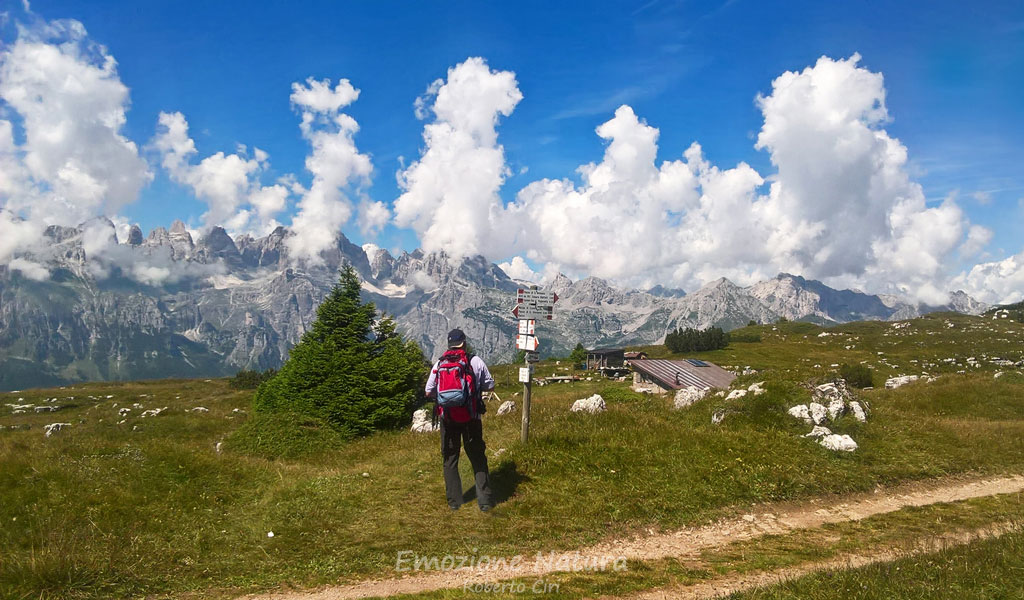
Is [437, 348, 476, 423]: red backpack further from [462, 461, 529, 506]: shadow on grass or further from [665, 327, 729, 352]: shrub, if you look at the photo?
[665, 327, 729, 352]: shrub

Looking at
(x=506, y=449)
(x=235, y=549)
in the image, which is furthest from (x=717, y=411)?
(x=235, y=549)

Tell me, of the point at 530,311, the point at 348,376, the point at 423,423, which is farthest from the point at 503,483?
the point at 348,376

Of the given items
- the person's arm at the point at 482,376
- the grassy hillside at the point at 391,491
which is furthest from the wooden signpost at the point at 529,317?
the grassy hillside at the point at 391,491

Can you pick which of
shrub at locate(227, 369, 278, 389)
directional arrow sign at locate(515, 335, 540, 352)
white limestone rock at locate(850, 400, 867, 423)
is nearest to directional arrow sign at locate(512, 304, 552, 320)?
directional arrow sign at locate(515, 335, 540, 352)

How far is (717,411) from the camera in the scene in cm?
1816

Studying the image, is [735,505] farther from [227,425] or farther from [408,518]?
[227,425]

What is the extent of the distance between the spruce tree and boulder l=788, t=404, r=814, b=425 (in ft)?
56.9

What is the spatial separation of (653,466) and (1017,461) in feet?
41.5

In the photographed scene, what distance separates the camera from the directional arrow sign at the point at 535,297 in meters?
13.9

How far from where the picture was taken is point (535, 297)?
14039 mm

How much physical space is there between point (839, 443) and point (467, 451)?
39.2 feet

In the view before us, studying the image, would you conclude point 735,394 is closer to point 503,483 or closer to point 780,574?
point 503,483

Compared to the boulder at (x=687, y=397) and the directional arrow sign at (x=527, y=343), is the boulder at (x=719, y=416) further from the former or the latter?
the directional arrow sign at (x=527, y=343)

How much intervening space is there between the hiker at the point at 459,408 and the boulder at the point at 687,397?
43.8 feet
